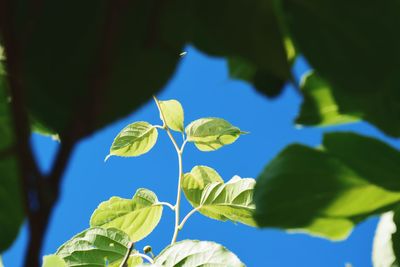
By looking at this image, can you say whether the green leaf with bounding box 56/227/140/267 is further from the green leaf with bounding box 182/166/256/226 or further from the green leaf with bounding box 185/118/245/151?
the green leaf with bounding box 185/118/245/151

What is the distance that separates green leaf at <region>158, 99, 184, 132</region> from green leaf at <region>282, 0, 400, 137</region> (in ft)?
2.71

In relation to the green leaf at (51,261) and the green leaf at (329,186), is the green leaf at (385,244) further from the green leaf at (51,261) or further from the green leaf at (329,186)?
the green leaf at (51,261)

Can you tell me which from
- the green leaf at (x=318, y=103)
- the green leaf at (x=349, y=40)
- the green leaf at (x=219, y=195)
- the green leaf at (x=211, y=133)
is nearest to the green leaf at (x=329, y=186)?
the green leaf at (x=318, y=103)

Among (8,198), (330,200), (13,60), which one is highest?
(13,60)

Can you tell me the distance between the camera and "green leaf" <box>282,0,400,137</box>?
11.4 inches

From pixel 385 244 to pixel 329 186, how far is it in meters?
0.22

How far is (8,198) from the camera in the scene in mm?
362

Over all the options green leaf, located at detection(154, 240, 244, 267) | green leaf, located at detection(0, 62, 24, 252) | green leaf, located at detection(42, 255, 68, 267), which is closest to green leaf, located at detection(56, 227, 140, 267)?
green leaf, located at detection(154, 240, 244, 267)

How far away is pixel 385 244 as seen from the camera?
662 mm

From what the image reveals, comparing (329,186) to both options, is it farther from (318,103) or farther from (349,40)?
(349,40)

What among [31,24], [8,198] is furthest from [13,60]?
[8,198]

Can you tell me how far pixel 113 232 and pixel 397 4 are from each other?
2.28ft

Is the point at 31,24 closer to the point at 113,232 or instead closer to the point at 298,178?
the point at 298,178

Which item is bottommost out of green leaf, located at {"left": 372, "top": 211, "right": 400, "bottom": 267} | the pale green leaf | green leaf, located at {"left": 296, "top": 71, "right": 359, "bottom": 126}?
the pale green leaf
